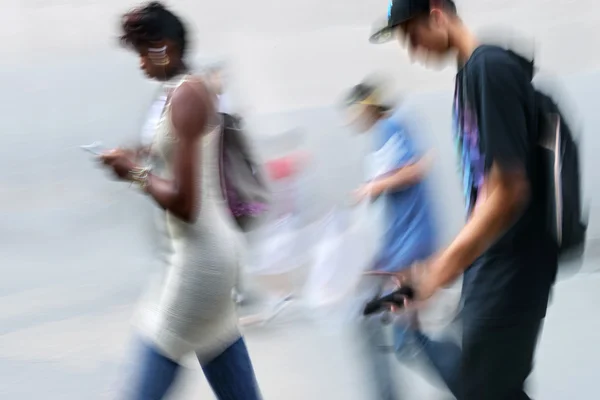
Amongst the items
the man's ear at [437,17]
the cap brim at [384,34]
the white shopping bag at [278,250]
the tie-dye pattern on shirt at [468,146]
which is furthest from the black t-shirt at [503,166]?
the white shopping bag at [278,250]

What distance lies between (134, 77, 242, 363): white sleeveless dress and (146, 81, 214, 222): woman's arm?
0.12 feet

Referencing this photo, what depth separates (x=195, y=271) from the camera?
2186mm

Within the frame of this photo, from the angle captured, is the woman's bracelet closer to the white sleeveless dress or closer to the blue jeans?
the white sleeveless dress

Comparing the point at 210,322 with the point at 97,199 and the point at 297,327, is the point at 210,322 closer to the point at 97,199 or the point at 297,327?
the point at 297,327

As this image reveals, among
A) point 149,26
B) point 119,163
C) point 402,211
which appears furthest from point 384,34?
point 402,211

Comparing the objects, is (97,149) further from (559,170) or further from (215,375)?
(559,170)

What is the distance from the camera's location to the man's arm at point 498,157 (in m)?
1.74

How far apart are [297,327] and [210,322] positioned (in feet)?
7.10

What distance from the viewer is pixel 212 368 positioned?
2385mm

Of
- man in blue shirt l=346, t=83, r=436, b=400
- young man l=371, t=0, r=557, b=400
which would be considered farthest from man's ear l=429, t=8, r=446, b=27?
man in blue shirt l=346, t=83, r=436, b=400

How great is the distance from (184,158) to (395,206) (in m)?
1.40

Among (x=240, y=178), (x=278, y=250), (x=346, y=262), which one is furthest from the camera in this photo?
(x=278, y=250)

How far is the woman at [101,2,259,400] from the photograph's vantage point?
2082mm

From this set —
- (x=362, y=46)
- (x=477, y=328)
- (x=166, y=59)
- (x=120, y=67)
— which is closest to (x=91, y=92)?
(x=120, y=67)
